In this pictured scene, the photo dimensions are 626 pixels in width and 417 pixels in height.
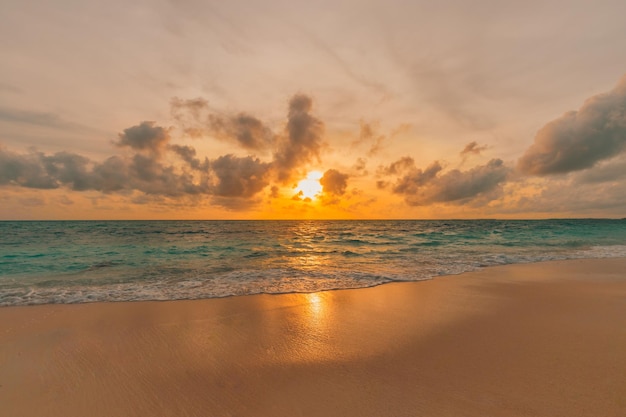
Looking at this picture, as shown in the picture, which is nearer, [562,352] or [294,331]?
[562,352]

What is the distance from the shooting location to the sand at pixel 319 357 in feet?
13.7

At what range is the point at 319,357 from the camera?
556 centimetres

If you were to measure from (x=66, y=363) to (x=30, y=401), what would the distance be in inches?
44.6

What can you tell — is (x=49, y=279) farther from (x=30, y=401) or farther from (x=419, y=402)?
(x=419, y=402)

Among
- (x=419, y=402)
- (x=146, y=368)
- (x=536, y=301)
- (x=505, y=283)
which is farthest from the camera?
(x=505, y=283)

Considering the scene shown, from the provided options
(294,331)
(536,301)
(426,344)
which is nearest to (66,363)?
(294,331)

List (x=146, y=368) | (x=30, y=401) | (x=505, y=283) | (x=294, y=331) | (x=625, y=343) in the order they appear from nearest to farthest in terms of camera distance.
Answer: (x=30, y=401) → (x=146, y=368) → (x=625, y=343) → (x=294, y=331) → (x=505, y=283)

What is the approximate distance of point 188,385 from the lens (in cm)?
466

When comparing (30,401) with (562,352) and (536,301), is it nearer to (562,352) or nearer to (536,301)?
(562,352)

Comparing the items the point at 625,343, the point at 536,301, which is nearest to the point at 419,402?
the point at 625,343

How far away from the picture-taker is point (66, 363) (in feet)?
18.1

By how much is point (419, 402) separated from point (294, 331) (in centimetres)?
341

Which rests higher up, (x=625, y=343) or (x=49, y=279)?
(x=625, y=343)

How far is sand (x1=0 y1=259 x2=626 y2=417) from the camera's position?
4168 millimetres
